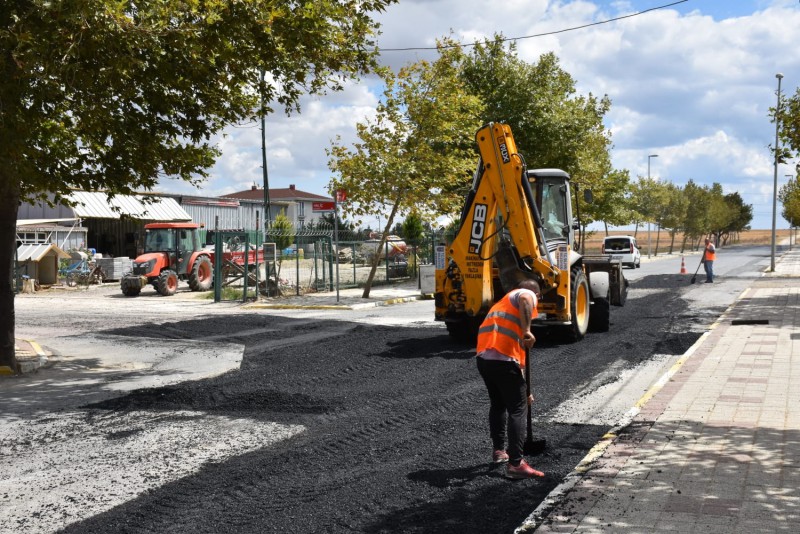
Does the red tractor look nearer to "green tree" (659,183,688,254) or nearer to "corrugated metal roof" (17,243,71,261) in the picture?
"corrugated metal roof" (17,243,71,261)

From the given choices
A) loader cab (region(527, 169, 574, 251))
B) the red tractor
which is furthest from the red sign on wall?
loader cab (region(527, 169, 574, 251))

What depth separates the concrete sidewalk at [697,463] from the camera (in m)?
5.05

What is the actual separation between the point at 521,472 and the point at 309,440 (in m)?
2.26

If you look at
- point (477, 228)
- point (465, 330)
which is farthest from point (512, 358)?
point (465, 330)

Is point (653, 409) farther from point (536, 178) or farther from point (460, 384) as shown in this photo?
point (536, 178)

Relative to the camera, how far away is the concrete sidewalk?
5.05 m

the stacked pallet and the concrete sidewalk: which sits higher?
the stacked pallet

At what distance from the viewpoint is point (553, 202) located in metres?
14.5

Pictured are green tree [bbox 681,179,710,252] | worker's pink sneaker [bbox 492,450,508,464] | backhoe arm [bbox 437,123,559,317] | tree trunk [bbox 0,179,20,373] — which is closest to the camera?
worker's pink sneaker [bbox 492,450,508,464]

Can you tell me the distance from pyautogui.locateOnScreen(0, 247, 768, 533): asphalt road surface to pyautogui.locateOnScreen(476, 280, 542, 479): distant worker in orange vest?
261 mm

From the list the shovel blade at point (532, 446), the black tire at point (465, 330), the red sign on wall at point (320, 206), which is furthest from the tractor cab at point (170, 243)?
the red sign on wall at point (320, 206)

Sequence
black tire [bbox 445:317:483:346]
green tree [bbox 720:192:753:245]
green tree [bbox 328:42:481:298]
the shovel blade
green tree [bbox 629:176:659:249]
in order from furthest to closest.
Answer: green tree [bbox 720:192:753:245] → green tree [bbox 629:176:659:249] → green tree [bbox 328:42:481:298] → black tire [bbox 445:317:483:346] → the shovel blade

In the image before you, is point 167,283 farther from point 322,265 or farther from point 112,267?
point 112,267

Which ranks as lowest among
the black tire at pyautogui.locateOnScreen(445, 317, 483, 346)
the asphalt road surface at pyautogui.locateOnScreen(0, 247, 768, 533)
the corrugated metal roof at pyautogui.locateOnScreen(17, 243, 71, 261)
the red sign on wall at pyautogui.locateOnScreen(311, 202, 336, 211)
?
the asphalt road surface at pyautogui.locateOnScreen(0, 247, 768, 533)
